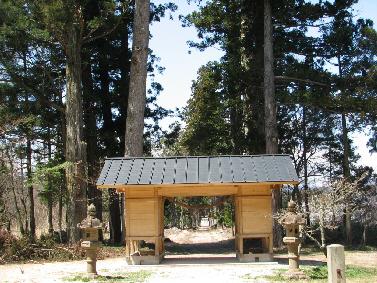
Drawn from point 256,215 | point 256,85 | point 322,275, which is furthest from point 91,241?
point 256,85

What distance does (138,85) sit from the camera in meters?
19.7

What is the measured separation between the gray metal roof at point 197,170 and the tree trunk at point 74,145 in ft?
12.7

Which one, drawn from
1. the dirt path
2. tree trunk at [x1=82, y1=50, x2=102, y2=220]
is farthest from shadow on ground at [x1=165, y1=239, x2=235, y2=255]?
tree trunk at [x1=82, y1=50, x2=102, y2=220]

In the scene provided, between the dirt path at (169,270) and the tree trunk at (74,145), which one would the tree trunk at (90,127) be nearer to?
the tree trunk at (74,145)

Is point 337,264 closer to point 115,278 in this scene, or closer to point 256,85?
point 115,278

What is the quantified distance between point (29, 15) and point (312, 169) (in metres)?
21.5

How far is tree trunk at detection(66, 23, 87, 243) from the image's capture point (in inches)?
709

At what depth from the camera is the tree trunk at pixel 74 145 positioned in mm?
18016

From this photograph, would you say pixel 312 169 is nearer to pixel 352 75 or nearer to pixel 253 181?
pixel 352 75

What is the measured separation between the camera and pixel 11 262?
15266mm

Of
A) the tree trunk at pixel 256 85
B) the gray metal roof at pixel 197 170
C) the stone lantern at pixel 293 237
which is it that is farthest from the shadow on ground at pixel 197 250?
the stone lantern at pixel 293 237

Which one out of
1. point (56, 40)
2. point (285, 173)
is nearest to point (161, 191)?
point (285, 173)

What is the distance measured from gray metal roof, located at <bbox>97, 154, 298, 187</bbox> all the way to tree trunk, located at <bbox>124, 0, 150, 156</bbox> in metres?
4.59

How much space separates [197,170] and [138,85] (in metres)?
6.87
